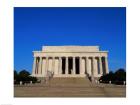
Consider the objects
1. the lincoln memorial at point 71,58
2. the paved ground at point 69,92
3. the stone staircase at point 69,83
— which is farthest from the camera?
the lincoln memorial at point 71,58

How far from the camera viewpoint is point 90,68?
6656 centimetres

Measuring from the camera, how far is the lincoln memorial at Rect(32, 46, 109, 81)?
2549 inches

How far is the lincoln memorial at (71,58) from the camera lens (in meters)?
64.8

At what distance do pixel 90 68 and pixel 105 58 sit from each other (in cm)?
369

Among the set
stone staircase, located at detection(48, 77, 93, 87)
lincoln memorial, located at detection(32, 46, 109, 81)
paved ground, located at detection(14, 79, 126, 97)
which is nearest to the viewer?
paved ground, located at detection(14, 79, 126, 97)

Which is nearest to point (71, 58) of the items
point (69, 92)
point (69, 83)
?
point (69, 83)

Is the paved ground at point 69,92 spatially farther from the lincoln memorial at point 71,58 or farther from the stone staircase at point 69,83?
the lincoln memorial at point 71,58

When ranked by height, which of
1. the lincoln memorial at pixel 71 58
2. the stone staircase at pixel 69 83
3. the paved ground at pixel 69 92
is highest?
the lincoln memorial at pixel 71 58

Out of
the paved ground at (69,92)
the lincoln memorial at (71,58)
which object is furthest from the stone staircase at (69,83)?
the lincoln memorial at (71,58)

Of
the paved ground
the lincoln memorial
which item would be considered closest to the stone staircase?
the paved ground

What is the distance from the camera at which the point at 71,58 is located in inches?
2635

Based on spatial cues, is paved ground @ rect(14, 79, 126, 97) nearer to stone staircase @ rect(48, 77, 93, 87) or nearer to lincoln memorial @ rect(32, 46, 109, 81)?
stone staircase @ rect(48, 77, 93, 87)
